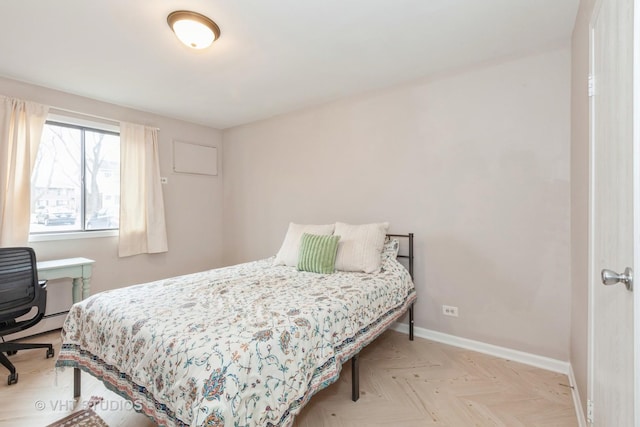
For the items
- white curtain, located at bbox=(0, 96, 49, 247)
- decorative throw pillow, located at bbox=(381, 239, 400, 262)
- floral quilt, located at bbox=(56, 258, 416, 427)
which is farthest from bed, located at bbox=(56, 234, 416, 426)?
white curtain, located at bbox=(0, 96, 49, 247)

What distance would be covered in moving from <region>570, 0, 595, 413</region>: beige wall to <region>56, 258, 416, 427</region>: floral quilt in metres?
1.15

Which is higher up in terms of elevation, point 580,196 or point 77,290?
point 580,196

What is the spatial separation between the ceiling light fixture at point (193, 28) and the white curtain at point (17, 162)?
2.02m

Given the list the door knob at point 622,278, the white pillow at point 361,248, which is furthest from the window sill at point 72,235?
the door knob at point 622,278

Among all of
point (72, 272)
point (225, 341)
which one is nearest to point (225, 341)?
point (225, 341)

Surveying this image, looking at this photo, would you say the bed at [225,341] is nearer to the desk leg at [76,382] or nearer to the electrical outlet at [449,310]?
the desk leg at [76,382]

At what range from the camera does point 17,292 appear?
7.74 ft

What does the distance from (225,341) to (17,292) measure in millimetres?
2253

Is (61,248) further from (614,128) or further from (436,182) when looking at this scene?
(614,128)

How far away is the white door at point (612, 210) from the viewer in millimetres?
892

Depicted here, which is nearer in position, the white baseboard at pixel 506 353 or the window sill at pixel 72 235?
the white baseboard at pixel 506 353

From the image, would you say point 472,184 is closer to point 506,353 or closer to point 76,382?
point 506,353

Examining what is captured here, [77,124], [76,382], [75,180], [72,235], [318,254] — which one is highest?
[77,124]

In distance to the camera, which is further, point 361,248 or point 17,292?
point 361,248
